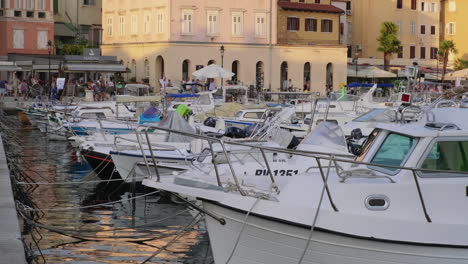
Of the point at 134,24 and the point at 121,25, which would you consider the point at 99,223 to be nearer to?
the point at 134,24

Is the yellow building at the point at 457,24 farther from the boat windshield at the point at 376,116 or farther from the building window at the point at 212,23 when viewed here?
the boat windshield at the point at 376,116

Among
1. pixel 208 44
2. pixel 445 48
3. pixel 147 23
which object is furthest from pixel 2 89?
pixel 445 48

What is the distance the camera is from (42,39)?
3246 inches

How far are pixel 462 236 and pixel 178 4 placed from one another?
6461 cm

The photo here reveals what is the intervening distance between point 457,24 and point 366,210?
323ft

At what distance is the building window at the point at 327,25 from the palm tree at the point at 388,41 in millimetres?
6070

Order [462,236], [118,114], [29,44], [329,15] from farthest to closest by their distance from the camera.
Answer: [329,15] < [29,44] < [118,114] < [462,236]

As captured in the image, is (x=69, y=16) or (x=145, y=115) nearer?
(x=145, y=115)

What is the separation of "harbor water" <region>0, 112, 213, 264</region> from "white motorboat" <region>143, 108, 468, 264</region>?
124cm

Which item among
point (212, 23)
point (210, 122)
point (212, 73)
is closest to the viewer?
point (210, 122)

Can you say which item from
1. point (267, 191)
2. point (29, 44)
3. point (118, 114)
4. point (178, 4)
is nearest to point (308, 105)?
point (118, 114)

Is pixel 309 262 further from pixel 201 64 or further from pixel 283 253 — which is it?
pixel 201 64

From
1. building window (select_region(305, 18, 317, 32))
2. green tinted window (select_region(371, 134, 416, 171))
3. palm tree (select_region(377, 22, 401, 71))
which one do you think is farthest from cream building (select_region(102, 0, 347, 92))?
green tinted window (select_region(371, 134, 416, 171))

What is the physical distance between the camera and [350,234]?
41.0ft
